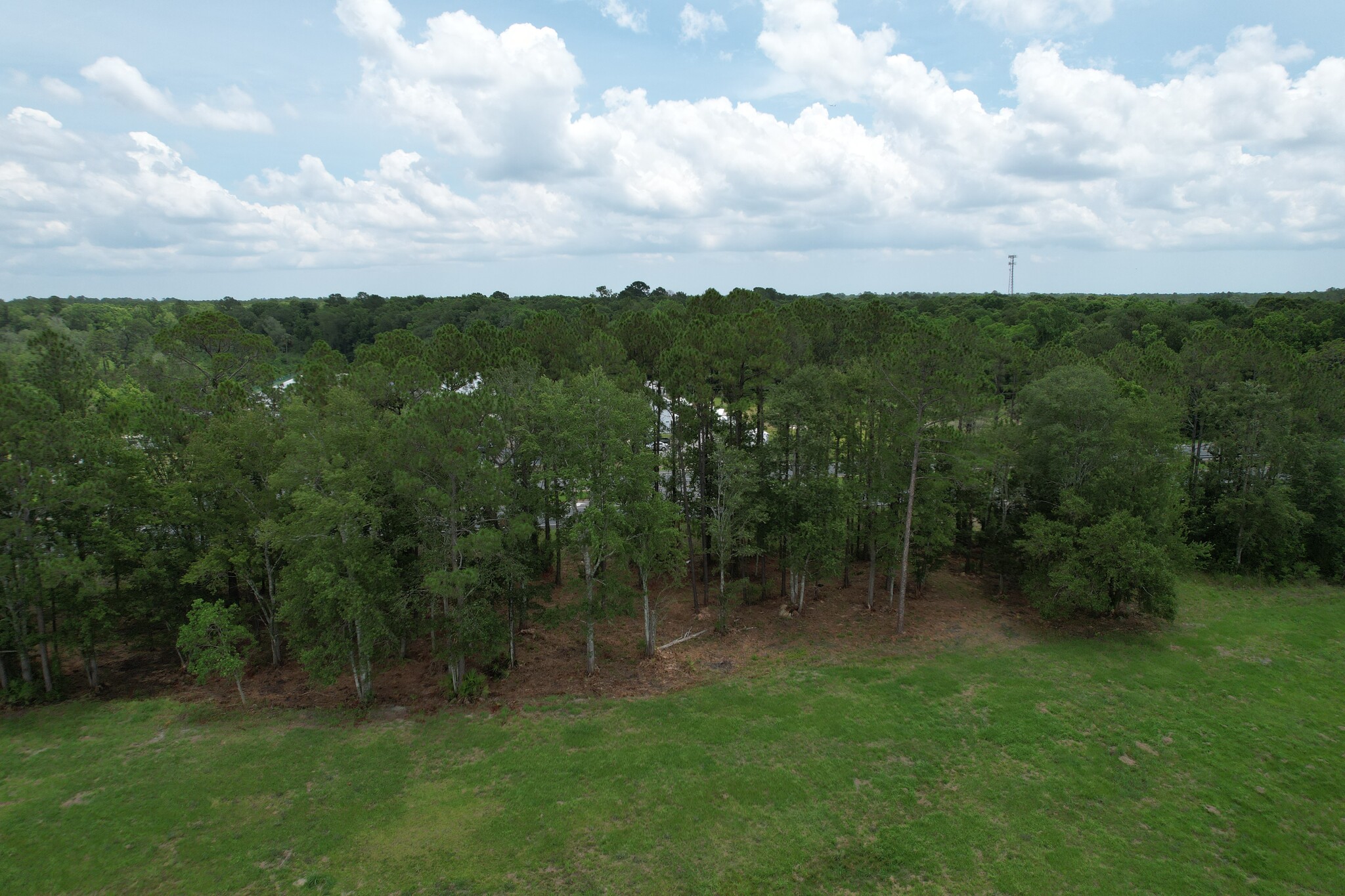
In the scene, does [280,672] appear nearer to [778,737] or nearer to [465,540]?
[465,540]

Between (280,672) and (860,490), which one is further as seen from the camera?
(860,490)

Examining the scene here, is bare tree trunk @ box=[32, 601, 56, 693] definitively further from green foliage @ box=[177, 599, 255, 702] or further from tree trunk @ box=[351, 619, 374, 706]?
tree trunk @ box=[351, 619, 374, 706]

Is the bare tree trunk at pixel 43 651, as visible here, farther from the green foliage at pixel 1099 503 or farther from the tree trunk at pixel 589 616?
the green foliage at pixel 1099 503

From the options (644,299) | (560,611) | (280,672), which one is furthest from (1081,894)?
(644,299)

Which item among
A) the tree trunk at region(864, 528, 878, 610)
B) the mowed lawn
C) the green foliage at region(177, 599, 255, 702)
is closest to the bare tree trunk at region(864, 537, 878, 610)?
the tree trunk at region(864, 528, 878, 610)

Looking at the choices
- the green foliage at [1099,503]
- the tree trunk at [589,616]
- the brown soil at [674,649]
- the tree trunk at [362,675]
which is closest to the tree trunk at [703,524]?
the brown soil at [674,649]
